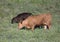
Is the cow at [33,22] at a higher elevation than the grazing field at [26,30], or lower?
higher

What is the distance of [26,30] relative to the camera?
10633 millimetres

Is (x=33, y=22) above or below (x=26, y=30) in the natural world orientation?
above

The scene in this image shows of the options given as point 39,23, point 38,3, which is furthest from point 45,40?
point 38,3

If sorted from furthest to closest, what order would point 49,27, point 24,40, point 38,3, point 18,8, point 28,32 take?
1. point 38,3
2. point 18,8
3. point 49,27
4. point 28,32
5. point 24,40

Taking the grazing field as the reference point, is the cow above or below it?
above

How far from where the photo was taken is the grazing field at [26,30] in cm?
988

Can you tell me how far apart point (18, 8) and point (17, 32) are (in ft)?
13.8

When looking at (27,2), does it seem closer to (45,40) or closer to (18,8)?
(18,8)

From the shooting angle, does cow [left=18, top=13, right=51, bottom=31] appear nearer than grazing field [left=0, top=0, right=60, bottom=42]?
No

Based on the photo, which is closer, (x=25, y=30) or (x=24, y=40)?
(x=24, y=40)

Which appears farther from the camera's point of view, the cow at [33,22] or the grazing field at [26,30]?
the cow at [33,22]

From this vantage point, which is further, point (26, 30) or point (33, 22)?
point (33, 22)

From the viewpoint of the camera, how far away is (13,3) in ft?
50.6

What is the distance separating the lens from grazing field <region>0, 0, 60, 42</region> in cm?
988
